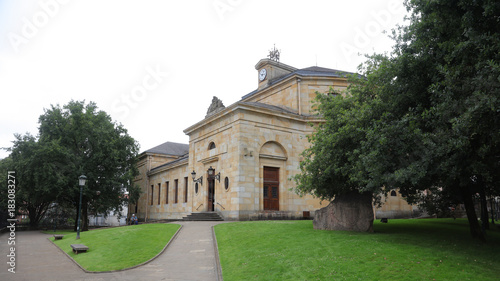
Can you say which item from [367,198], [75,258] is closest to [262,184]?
[367,198]

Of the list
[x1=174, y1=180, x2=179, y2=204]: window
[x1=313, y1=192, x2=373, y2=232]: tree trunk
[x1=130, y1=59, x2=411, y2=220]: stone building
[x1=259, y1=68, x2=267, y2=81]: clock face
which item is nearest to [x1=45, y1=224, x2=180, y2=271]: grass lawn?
[x1=130, y1=59, x2=411, y2=220]: stone building

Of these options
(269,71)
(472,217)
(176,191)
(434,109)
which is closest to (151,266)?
(434,109)

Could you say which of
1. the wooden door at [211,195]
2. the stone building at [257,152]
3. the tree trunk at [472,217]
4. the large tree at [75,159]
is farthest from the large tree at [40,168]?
the tree trunk at [472,217]

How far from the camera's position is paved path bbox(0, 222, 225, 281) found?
35.7 feet

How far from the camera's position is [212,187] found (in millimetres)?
28016

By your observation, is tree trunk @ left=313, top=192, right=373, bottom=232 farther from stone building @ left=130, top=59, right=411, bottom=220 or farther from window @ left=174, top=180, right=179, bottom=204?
window @ left=174, top=180, right=179, bottom=204

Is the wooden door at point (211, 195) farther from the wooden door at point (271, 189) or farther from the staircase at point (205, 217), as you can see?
the wooden door at point (271, 189)

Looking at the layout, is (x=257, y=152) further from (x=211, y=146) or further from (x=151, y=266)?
(x=151, y=266)

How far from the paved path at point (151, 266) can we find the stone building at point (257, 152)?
26.2 feet

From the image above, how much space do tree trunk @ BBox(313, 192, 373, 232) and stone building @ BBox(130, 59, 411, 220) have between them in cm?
779

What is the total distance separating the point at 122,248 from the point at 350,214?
32.0ft

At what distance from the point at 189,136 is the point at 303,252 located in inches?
867

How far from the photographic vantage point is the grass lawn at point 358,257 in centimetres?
897

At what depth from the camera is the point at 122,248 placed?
14914 millimetres
